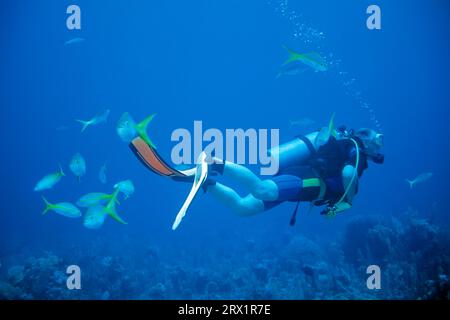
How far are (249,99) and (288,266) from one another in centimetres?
7745

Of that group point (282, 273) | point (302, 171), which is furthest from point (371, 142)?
point (282, 273)

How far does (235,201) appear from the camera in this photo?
5.37m

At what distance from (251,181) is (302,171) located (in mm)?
1040

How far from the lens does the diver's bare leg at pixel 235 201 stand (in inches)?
207

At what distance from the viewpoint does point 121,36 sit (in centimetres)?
6000

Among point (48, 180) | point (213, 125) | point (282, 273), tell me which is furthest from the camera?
point (213, 125)

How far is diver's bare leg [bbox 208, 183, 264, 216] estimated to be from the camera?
526 centimetres

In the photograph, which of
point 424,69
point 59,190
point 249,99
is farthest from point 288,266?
point 424,69

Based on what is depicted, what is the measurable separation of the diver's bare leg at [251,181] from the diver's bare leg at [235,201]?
1.08 feet

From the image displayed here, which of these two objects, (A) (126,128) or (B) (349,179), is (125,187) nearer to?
(A) (126,128)

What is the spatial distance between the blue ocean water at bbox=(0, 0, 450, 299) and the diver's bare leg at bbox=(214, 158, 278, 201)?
361cm

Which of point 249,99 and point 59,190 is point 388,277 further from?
point 249,99

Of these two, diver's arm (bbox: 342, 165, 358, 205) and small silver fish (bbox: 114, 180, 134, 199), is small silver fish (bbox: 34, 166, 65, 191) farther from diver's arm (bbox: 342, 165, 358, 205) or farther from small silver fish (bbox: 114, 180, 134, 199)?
diver's arm (bbox: 342, 165, 358, 205)
